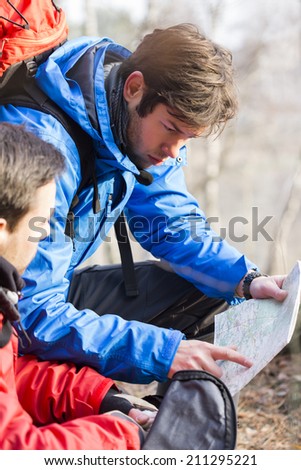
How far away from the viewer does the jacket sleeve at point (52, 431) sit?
197 centimetres

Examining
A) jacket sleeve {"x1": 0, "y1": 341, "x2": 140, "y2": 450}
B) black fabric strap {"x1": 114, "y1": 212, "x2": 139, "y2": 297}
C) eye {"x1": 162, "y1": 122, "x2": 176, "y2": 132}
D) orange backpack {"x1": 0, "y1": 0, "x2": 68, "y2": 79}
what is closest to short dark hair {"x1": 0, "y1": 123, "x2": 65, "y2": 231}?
jacket sleeve {"x1": 0, "y1": 341, "x2": 140, "y2": 450}

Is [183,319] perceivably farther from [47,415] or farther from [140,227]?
[47,415]

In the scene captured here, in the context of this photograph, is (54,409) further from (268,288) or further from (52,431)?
(268,288)

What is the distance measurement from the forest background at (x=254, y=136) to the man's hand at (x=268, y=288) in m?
1.08

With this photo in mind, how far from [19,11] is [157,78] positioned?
0.77 m

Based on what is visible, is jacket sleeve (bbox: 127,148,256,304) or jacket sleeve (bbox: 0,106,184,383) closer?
jacket sleeve (bbox: 0,106,184,383)

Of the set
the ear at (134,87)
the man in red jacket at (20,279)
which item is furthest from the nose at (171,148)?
the man in red jacket at (20,279)

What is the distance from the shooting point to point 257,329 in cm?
270

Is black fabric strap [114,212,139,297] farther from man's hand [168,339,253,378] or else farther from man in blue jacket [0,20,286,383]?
man's hand [168,339,253,378]

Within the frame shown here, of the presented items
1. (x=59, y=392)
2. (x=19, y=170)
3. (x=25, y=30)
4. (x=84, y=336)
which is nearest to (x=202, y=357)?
(x=84, y=336)

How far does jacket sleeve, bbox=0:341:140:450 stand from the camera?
1972mm

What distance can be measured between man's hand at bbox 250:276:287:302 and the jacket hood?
2.80ft

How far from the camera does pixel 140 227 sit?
388 cm

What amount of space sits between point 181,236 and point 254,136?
87.6 feet
